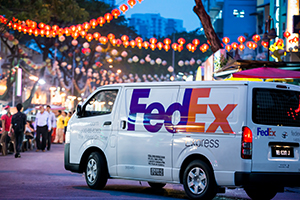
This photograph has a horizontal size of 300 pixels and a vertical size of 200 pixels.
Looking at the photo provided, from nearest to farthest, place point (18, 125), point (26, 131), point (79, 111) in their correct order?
1. point (79, 111)
2. point (18, 125)
3. point (26, 131)

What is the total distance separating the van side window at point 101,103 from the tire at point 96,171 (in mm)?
846

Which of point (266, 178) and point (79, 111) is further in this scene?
point (79, 111)

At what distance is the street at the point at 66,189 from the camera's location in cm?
964

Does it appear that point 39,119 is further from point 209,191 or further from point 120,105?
point 209,191

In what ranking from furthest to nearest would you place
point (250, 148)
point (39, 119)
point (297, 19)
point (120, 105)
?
point (39, 119), point (297, 19), point (120, 105), point (250, 148)

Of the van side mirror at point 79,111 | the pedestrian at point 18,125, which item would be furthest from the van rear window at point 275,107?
the pedestrian at point 18,125

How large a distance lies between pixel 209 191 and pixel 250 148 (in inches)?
39.4

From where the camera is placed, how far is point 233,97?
8.84m

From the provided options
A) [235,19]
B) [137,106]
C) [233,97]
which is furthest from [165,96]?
[235,19]

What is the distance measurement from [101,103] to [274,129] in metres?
3.98

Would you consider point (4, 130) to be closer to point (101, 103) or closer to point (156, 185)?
point (101, 103)

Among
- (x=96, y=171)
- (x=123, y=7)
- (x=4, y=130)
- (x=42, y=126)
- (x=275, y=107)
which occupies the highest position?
(x=123, y=7)

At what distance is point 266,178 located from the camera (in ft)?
28.1

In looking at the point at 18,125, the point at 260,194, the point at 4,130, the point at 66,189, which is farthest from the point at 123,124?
the point at 4,130
